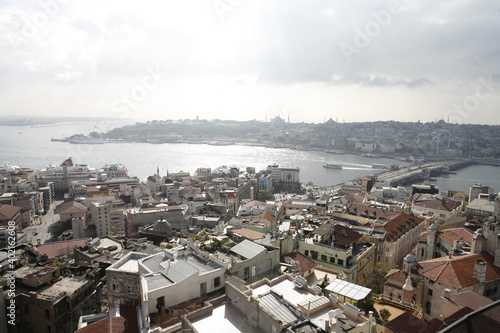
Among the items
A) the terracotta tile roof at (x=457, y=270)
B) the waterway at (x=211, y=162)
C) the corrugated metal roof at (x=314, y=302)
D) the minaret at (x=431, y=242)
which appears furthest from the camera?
the waterway at (x=211, y=162)

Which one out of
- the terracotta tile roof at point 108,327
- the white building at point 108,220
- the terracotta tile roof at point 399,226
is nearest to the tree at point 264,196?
the white building at point 108,220

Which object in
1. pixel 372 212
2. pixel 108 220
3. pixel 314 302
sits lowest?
pixel 108 220

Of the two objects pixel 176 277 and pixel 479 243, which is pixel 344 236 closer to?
pixel 479 243

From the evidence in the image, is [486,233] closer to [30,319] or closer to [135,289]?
[135,289]

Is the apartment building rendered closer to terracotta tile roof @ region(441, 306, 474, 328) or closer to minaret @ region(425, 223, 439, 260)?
minaret @ region(425, 223, 439, 260)

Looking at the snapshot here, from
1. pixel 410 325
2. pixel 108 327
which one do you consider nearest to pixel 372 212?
pixel 410 325

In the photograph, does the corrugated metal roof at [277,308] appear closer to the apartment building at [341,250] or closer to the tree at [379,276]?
the apartment building at [341,250]
